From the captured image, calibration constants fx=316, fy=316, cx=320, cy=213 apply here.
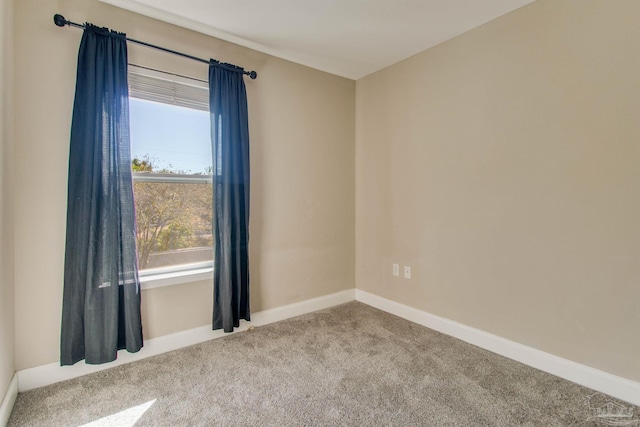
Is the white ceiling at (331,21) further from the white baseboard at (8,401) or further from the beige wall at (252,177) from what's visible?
the white baseboard at (8,401)

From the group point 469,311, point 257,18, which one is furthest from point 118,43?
point 469,311

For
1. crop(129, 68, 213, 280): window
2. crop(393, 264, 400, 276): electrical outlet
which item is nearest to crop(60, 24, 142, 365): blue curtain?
crop(129, 68, 213, 280): window

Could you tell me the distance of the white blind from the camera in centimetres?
221

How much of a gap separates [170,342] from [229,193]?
1.19 meters

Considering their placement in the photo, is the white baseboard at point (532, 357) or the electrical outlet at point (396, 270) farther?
the electrical outlet at point (396, 270)

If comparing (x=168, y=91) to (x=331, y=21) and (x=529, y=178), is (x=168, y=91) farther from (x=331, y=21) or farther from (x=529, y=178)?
(x=529, y=178)

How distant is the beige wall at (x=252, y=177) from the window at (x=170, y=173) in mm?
178

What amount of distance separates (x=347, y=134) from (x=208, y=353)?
2.45 meters

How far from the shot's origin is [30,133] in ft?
6.11

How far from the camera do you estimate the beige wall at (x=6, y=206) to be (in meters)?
1.61

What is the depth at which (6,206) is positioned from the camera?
1.70 meters

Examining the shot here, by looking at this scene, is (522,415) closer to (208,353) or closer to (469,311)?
(469,311)

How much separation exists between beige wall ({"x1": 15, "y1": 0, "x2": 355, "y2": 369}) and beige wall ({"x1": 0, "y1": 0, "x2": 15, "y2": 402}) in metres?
0.09

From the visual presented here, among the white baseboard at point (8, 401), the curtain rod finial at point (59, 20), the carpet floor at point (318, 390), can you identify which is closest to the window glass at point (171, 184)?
the curtain rod finial at point (59, 20)
